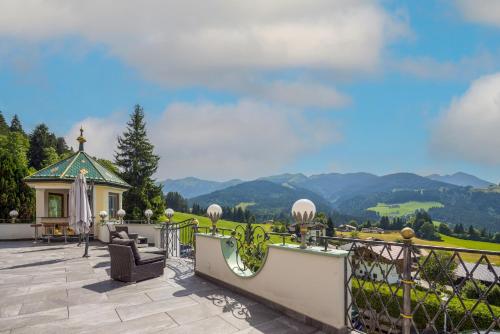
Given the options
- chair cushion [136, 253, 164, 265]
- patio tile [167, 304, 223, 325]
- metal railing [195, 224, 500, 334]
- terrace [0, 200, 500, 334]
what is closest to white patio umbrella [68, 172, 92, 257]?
terrace [0, 200, 500, 334]

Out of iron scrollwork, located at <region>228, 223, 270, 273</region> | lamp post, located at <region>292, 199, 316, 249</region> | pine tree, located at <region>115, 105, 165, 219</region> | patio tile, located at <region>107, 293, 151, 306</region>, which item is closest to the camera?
lamp post, located at <region>292, 199, 316, 249</region>

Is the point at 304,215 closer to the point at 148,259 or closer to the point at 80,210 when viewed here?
the point at 148,259

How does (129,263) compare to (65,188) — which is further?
(65,188)

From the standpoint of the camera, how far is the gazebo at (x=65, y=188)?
14836 millimetres

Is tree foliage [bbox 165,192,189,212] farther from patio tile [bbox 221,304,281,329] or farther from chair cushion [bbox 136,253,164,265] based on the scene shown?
patio tile [bbox 221,304,281,329]

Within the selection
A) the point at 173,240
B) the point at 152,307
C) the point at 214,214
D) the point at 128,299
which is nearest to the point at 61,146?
the point at 173,240

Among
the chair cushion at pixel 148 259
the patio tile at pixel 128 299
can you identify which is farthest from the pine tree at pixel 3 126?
the patio tile at pixel 128 299

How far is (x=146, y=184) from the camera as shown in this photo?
3183 cm

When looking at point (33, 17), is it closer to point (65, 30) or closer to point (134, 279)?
point (65, 30)

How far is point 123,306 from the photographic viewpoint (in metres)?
5.20

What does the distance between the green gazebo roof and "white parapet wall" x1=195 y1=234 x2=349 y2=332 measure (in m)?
11.6

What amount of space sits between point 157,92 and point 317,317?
10094 millimetres

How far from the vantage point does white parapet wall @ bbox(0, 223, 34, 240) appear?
14.8 meters

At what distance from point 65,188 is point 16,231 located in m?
2.98
